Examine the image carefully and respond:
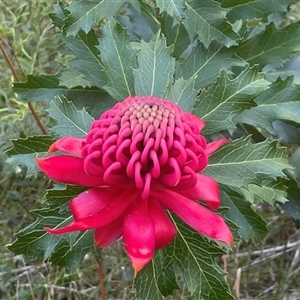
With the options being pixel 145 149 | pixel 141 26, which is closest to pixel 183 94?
pixel 145 149

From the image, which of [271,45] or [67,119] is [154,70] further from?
[271,45]

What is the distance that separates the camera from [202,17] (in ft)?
4.54

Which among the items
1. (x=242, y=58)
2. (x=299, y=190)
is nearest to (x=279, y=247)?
(x=299, y=190)

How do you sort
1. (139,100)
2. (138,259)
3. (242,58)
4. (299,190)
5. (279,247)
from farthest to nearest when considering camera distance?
(279,247) → (299,190) → (242,58) → (139,100) → (138,259)

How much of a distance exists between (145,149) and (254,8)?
810 millimetres

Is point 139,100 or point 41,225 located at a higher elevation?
point 139,100

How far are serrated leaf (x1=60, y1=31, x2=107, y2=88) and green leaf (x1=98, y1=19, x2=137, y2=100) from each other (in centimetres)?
13

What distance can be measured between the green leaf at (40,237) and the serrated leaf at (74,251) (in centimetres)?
4

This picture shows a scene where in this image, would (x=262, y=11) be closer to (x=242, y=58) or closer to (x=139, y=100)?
(x=242, y=58)

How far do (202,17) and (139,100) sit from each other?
0.50m

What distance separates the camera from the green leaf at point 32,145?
1.20 m

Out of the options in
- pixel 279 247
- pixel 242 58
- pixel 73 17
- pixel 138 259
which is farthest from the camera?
pixel 279 247

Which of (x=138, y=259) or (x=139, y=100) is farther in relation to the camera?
(x=139, y=100)

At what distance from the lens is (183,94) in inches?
46.8
